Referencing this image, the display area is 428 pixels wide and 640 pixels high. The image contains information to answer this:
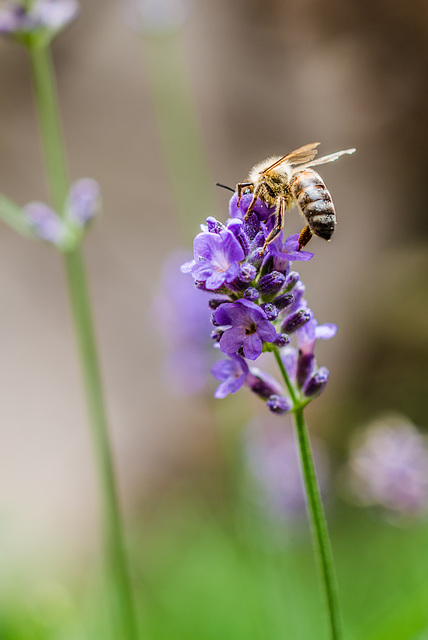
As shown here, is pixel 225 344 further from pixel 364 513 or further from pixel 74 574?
pixel 74 574

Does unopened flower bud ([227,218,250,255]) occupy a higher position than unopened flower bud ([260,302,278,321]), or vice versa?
unopened flower bud ([227,218,250,255])

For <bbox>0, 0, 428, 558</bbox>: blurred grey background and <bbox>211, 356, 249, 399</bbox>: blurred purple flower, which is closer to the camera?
<bbox>211, 356, 249, 399</bbox>: blurred purple flower

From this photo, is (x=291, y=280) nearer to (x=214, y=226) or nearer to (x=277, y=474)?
(x=214, y=226)

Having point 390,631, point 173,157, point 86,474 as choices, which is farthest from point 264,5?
point 390,631

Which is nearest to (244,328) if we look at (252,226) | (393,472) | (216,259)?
(216,259)

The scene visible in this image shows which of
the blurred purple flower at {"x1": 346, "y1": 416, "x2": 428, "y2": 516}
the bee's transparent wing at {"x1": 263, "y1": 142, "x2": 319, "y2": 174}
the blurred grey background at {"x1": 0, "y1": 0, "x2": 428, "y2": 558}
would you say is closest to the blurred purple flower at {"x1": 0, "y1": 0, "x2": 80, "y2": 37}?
the bee's transparent wing at {"x1": 263, "y1": 142, "x2": 319, "y2": 174}

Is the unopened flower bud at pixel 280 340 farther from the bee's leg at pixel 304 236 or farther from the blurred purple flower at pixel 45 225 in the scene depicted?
the blurred purple flower at pixel 45 225

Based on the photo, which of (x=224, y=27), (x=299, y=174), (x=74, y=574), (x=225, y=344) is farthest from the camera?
(x=224, y=27)

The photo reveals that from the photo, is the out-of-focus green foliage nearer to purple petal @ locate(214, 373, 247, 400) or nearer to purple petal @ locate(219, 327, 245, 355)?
purple petal @ locate(214, 373, 247, 400)
